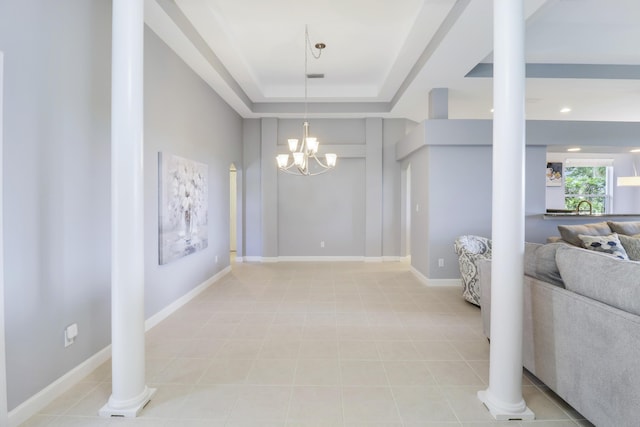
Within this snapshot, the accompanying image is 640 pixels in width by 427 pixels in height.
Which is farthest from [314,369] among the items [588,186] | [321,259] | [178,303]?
[588,186]

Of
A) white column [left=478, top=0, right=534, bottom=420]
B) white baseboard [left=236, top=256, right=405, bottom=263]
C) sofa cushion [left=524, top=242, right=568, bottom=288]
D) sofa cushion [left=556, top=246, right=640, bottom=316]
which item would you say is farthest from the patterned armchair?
white baseboard [left=236, top=256, right=405, bottom=263]

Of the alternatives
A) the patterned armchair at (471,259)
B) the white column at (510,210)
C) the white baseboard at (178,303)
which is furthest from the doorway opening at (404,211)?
the white column at (510,210)

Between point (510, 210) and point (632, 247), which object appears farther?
point (632, 247)

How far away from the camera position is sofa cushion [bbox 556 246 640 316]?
5.25 ft

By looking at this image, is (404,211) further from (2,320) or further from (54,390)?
(2,320)

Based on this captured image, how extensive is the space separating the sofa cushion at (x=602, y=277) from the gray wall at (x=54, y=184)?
10.8ft

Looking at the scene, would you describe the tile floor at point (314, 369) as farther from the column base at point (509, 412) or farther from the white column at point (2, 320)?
the white column at point (2, 320)

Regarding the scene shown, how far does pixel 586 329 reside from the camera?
177 centimetres

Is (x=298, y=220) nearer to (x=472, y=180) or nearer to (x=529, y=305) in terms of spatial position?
(x=472, y=180)

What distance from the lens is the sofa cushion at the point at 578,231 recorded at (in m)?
3.94

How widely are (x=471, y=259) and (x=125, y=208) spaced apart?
12.2ft

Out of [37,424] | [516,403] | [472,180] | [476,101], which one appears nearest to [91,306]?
[37,424]

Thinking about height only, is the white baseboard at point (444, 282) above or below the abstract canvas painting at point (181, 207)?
below

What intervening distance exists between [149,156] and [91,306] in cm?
154
